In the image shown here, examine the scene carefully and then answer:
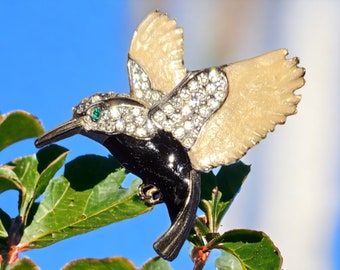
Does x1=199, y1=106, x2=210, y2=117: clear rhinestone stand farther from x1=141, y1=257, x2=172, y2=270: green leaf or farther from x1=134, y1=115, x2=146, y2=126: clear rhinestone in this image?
x1=141, y1=257, x2=172, y2=270: green leaf

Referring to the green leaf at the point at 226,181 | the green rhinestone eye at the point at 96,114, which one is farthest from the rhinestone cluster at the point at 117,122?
the green leaf at the point at 226,181

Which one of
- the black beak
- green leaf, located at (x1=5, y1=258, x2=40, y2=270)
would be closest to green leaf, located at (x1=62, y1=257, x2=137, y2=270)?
green leaf, located at (x1=5, y1=258, x2=40, y2=270)

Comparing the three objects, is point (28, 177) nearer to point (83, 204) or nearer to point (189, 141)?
point (83, 204)

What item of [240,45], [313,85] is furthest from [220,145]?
[240,45]

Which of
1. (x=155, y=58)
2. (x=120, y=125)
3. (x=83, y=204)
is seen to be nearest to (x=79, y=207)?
(x=83, y=204)

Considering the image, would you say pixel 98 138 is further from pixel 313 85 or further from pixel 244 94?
pixel 313 85
